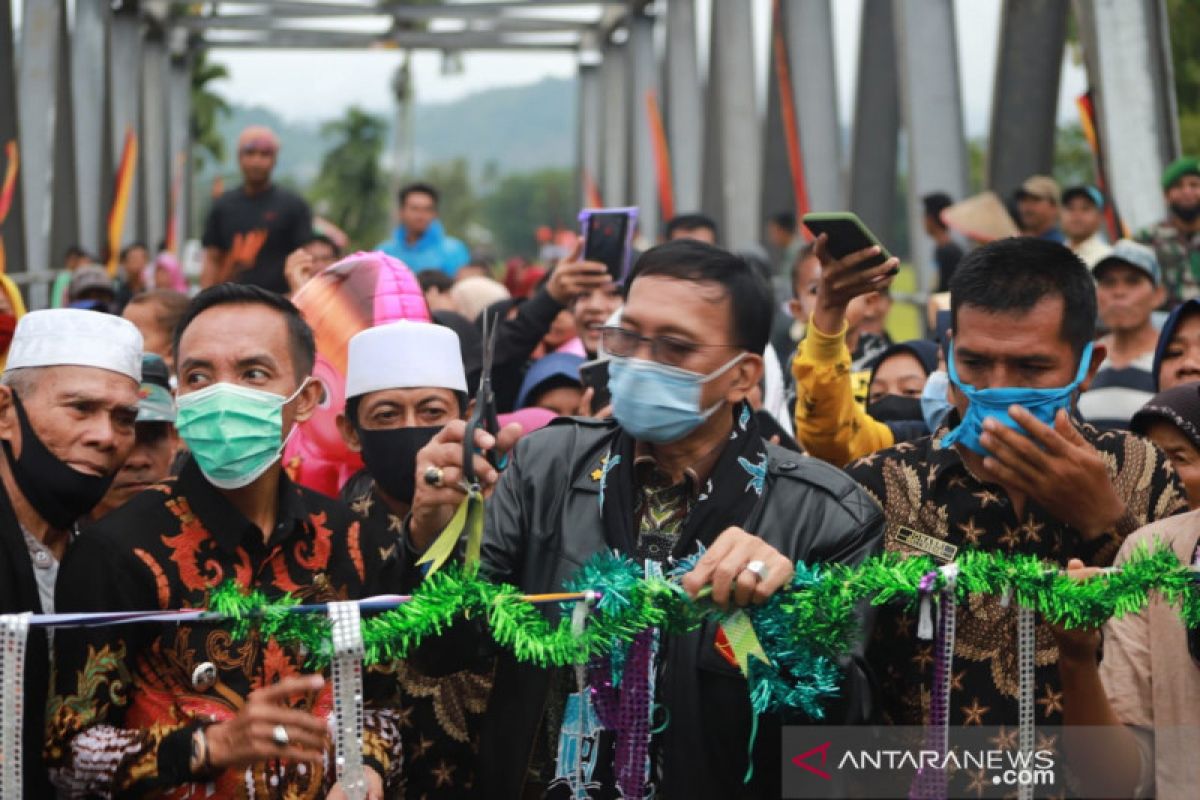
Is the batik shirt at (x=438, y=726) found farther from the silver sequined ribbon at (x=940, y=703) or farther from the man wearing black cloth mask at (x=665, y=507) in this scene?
the silver sequined ribbon at (x=940, y=703)

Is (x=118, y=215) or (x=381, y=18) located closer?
(x=118, y=215)

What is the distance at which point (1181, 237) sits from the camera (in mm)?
9133

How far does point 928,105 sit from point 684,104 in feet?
43.2

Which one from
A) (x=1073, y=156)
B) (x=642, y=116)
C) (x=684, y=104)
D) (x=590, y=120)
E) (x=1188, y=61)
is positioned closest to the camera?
(x=684, y=104)

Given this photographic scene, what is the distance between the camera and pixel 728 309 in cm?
369

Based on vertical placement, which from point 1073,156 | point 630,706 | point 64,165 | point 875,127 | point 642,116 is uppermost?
point 1073,156

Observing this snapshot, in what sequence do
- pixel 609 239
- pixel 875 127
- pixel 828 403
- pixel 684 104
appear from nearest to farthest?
pixel 828 403 → pixel 609 239 → pixel 875 127 → pixel 684 104

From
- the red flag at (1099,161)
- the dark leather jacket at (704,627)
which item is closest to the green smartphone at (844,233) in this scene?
the dark leather jacket at (704,627)

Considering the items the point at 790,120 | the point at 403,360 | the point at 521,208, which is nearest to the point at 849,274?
the point at 403,360

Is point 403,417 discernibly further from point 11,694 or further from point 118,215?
point 118,215

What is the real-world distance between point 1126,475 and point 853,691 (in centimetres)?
87

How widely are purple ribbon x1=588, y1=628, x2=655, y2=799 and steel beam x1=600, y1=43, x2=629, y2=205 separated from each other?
32.3m

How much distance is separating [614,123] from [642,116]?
5317 mm

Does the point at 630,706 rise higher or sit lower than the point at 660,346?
lower
